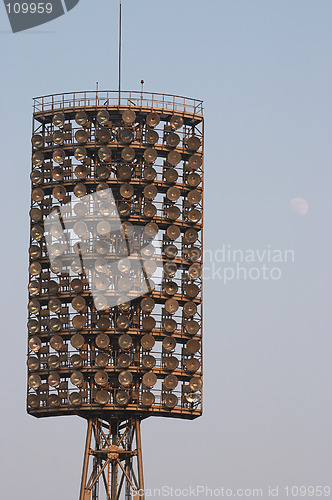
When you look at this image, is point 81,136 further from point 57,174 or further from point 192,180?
point 192,180

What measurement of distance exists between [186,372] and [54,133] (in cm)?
2308

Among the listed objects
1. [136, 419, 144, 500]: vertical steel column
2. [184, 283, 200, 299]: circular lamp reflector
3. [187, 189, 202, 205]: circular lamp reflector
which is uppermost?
[187, 189, 202, 205]: circular lamp reflector

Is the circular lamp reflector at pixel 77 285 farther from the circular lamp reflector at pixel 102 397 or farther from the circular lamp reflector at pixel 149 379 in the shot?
the circular lamp reflector at pixel 149 379

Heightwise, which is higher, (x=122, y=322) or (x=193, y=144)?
(x=193, y=144)

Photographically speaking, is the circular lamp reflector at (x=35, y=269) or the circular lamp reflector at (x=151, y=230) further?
the circular lamp reflector at (x=35, y=269)

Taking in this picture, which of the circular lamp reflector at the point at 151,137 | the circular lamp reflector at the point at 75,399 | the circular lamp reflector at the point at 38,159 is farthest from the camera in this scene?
the circular lamp reflector at the point at 38,159

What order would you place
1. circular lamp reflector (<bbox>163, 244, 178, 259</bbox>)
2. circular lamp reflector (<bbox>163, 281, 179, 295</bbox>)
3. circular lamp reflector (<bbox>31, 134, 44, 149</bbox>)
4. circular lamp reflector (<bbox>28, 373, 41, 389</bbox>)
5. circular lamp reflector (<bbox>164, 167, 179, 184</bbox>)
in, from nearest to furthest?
circular lamp reflector (<bbox>28, 373, 41, 389</bbox>) → circular lamp reflector (<bbox>163, 281, 179, 295</bbox>) → circular lamp reflector (<bbox>163, 244, 178, 259</bbox>) → circular lamp reflector (<bbox>164, 167, 179, 184</bbox>) → circular lamp reflector (<bbox>31, 134, 44, 149</bbox>)

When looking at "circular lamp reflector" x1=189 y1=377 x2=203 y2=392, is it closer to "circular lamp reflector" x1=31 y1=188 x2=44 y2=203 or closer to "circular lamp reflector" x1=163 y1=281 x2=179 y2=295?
"circular lamp reflector" x1=163 y1=281 x2=179 y2=295

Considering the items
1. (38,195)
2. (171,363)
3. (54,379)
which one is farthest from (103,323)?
(38,195)

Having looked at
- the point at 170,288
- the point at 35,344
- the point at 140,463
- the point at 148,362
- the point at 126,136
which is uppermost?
the point at 126,136

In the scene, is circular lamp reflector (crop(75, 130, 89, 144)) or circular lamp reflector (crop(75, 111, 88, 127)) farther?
circular lamp reflector (crop(75, 111, 88, 127))

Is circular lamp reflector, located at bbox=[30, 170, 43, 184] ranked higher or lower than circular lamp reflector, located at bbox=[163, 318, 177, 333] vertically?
higher

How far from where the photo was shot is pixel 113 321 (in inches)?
5910

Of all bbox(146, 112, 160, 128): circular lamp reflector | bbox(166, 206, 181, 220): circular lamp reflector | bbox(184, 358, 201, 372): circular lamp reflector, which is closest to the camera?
bbox(184, 358, 201, 372): circular lamp reflector
